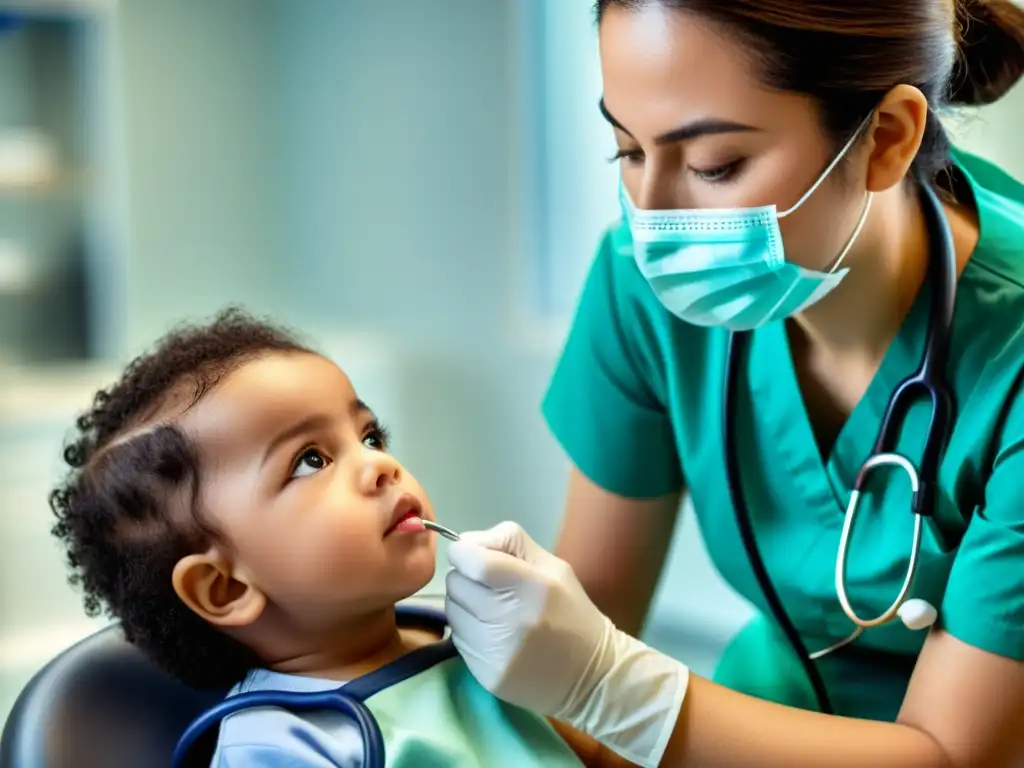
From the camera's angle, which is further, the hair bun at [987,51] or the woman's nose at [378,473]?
the hair bun at [987,51]

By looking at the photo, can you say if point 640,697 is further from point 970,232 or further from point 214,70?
point 214,70

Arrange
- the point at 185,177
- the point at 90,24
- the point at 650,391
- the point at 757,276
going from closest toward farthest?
the point at 757,276
the point at 650,391
the point at 90,24
the point at 185,177

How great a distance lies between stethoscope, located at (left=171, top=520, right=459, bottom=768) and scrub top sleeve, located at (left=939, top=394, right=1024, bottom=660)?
49cm

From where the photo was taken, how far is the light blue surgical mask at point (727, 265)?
3.63ft

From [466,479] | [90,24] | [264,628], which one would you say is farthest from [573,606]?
[90,24]

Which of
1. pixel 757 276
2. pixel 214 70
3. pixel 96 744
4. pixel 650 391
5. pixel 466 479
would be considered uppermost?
pixel 214 70

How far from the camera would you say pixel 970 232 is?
122 cm

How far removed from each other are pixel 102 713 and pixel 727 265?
757 mm

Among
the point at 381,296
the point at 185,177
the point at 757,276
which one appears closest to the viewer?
the point at 757,276

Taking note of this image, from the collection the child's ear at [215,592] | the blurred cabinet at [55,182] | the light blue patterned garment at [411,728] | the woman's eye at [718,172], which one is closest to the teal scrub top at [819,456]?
the woman's eye at [718,172]

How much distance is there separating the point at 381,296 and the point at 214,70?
83cm

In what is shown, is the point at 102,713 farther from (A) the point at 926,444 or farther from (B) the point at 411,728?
(A) the point at 926,444

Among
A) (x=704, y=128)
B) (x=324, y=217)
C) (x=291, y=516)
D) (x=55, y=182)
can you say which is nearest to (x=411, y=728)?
(x=291, y=516)

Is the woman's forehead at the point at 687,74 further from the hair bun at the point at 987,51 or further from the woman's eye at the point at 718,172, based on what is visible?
the hair bun at the point at 987,51
